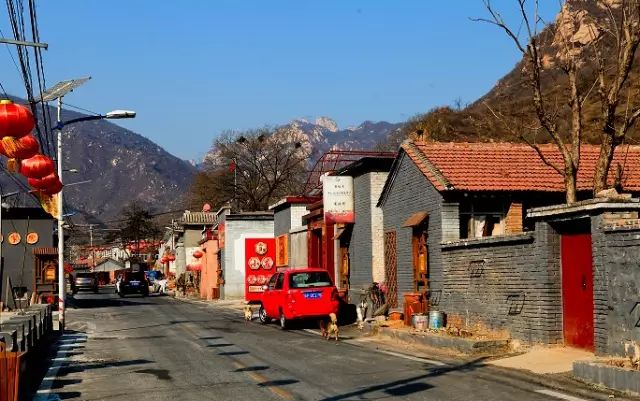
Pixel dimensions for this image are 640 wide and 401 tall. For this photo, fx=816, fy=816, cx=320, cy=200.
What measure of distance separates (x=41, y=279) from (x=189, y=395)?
30.7 meters

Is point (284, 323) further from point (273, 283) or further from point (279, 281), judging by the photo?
point (273, 283)

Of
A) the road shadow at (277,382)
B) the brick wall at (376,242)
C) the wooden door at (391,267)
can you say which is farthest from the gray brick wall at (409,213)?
the road shadow at (277,382)

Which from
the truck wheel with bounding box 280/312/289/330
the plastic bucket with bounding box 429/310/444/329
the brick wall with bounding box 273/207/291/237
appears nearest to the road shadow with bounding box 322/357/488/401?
the plastic bucket with bounding box 429/310/444/329

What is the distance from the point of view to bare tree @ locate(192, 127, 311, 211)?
262 ft

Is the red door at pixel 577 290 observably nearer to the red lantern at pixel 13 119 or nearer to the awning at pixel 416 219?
the awning at pixel 416 219

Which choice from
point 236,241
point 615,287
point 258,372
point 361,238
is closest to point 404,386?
point 258,372

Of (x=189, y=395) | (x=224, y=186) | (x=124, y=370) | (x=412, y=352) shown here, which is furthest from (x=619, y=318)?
(x=224, y=186)

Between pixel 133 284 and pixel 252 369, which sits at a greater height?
pixel 252 369

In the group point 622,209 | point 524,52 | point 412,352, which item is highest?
point 524,52

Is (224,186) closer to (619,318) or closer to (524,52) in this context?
(524,52)

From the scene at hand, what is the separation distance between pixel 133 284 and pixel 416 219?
4406 centimetres

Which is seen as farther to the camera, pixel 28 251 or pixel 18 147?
pixel 28 251

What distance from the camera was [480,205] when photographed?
A: 22469 mm

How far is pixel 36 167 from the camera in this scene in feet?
57.9
